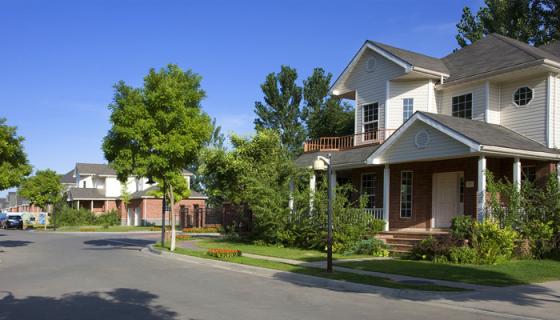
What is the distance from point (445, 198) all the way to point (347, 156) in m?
4.69

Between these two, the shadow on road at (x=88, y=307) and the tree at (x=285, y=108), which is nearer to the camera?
the shadow on road at (x=88, y=307)

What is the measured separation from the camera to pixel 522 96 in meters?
20.5

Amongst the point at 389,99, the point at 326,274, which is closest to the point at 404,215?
the point at 389,99

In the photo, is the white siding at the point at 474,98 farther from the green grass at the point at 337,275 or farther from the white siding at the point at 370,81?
the green grass at the point at 337,275

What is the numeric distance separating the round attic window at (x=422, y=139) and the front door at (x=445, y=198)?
2.60m

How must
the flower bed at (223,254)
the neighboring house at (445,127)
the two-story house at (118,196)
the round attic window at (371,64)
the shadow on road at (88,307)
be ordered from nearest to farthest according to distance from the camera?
the shadow on road at (88,307) < the flower bed at (223,254) < the neighboring house at (445,127) < the round attic window at (371,64) < the two-story house at (118,196)

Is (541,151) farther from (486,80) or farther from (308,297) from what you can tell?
(308,297)

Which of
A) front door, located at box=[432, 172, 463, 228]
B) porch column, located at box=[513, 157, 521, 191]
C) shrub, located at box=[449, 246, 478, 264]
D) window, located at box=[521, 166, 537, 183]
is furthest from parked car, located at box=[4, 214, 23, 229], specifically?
porch column, located at box=[513, 157, 521, 191]

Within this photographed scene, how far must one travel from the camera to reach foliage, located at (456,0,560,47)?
115 feet

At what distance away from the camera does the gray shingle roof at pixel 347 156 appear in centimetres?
2283

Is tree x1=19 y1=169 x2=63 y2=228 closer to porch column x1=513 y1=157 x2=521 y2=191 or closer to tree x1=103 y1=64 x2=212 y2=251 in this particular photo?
tree x1=103 y1=64 x2=212 y2=251

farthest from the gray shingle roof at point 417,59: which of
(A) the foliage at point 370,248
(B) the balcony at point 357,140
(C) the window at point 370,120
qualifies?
(A) the foliage at point 370,248

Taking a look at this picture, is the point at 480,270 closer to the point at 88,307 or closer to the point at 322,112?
the point at 88,307

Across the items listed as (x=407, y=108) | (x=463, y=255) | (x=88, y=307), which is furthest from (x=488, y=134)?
(x=88, y=307)
